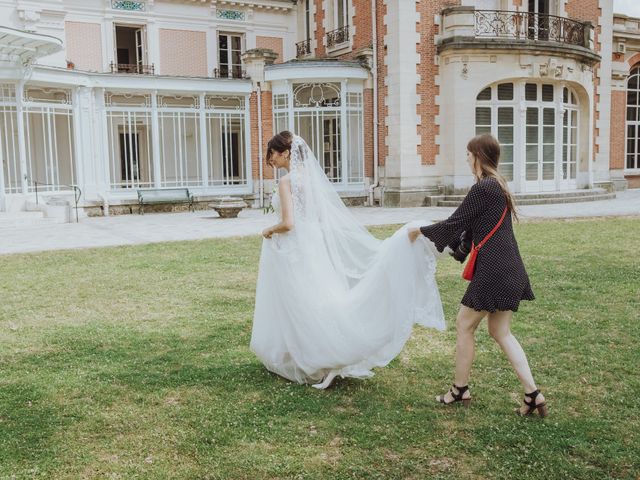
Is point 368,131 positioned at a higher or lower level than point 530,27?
lower

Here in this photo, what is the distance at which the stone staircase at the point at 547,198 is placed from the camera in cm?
1797

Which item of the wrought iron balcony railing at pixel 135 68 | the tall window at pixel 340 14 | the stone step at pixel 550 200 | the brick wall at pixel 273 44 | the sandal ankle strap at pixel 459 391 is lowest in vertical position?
the sandal ankle strap at pixel 459 391

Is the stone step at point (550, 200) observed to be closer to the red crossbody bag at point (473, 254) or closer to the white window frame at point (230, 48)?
the white window frame at point (230, 48)

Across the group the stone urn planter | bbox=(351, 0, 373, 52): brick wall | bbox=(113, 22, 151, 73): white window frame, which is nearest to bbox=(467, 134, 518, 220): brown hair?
the stone urn planter

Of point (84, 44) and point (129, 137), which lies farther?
point (84, 44)

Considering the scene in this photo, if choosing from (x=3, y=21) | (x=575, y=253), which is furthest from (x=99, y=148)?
(x=575, y=253)

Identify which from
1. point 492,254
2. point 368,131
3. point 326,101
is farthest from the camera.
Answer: point 326,101

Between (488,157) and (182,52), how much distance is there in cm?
1938

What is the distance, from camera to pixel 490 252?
3850 mm

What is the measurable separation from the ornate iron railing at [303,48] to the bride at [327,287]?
18.6 meters

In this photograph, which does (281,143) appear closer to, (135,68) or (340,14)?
(340,14)

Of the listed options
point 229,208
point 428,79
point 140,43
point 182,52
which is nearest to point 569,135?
point 428,79

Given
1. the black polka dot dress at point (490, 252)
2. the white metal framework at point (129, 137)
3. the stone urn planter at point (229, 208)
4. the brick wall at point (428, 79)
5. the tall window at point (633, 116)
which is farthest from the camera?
the tall window at point (633, 116)

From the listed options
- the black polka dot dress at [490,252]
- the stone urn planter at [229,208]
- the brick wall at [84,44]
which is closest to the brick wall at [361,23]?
the stone urn planter at [229,208]
